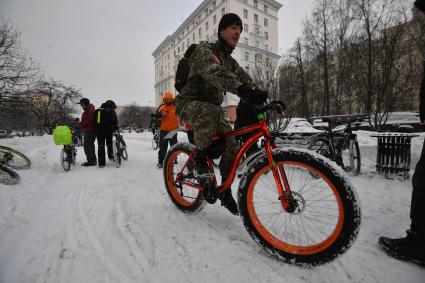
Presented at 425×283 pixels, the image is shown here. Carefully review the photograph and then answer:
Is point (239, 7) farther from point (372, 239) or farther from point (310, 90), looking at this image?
point (372, 239)

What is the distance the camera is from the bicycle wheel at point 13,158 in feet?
17.3

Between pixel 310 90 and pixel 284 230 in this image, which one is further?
pixel 310 90

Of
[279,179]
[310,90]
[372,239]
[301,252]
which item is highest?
[310,90]

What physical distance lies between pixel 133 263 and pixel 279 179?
1.27m

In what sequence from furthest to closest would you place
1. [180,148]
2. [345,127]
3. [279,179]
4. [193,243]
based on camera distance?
[345,127], [180,148], [193,243], [279,179]

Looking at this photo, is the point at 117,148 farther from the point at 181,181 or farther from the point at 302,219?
the point at 302,219

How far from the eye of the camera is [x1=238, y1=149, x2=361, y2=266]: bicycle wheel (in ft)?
4.75

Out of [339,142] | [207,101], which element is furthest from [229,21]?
[339,142]

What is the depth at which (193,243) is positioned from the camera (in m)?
1.93

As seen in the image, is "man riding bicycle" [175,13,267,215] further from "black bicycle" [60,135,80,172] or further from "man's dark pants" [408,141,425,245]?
"black bicycle" [60,135,80,172]

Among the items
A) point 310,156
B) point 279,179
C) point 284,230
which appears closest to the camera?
point 310,156

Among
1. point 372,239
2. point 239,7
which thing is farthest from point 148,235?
point 239,7

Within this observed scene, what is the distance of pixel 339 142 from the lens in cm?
451

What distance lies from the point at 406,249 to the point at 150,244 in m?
2.04
